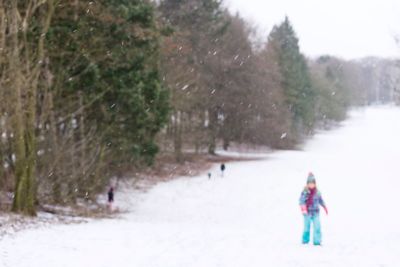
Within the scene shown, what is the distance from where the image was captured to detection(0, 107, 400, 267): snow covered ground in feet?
33.0

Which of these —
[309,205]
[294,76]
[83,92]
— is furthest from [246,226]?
[294,76]

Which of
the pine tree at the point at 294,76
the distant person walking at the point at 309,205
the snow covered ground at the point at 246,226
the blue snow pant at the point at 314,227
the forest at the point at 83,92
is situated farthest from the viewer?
the pine tree at the point at 294,76

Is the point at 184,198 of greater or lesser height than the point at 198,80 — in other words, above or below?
below

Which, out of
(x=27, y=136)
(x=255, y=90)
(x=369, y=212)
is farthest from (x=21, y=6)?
(x=255, y=90)

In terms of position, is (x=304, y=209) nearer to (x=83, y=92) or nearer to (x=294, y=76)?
(x=83, y=92)

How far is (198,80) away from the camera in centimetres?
3756

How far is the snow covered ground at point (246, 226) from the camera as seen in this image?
1005 cm

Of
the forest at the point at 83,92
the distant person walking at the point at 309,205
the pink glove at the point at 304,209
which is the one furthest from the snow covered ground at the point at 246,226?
the forest at the point at 83,92

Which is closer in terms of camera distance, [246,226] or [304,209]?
[304,209]

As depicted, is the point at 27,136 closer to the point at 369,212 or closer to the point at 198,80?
the point at 369,212

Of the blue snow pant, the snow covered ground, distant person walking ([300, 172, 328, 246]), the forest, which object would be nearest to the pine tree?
the snow covered ground

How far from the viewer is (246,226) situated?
67.7 feet

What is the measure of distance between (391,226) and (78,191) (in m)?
10.9

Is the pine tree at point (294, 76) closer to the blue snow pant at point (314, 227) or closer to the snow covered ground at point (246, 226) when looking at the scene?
the snow covered ground at point (246, 226)
